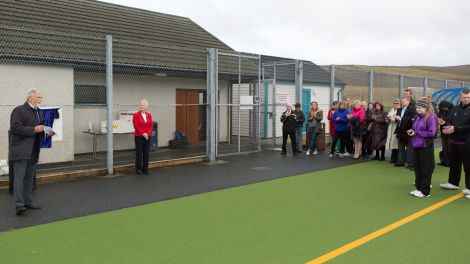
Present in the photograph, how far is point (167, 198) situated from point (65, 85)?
5773 millimetres

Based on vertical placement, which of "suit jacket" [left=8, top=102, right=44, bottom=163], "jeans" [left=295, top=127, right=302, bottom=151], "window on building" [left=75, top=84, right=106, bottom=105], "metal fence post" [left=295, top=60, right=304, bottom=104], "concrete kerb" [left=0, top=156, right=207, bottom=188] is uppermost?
"metal fence post" [left=295, top=60, right=304, bottom=104]

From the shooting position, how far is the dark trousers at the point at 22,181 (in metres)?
6.68

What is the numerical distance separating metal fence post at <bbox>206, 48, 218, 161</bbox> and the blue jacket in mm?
3811

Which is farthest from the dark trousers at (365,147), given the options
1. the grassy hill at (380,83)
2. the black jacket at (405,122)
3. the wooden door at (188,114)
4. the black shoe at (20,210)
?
the black shoe at (20,210)

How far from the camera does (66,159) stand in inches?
477

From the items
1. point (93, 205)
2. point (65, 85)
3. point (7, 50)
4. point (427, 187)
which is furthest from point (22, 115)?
point (427, 187)

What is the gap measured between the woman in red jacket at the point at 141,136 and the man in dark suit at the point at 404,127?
639 cm

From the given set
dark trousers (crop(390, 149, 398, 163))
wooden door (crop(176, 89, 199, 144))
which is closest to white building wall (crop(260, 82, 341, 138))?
wooden door (crop(176, 89, 199, 144))

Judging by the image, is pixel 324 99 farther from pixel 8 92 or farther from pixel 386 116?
pixel 8 92

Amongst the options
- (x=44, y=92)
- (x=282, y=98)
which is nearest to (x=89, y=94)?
(x=44, y=92)

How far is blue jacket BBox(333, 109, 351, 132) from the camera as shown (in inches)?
533

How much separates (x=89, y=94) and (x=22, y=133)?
7.08 metres

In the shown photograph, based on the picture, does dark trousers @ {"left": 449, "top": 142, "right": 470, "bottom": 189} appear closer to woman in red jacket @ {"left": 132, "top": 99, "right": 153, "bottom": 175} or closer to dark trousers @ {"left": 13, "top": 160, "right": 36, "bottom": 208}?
woman in red jacket @ {"left": 132, "top": 99, "right": 153, "bottom": 175}

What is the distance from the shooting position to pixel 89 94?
13.5 meters
